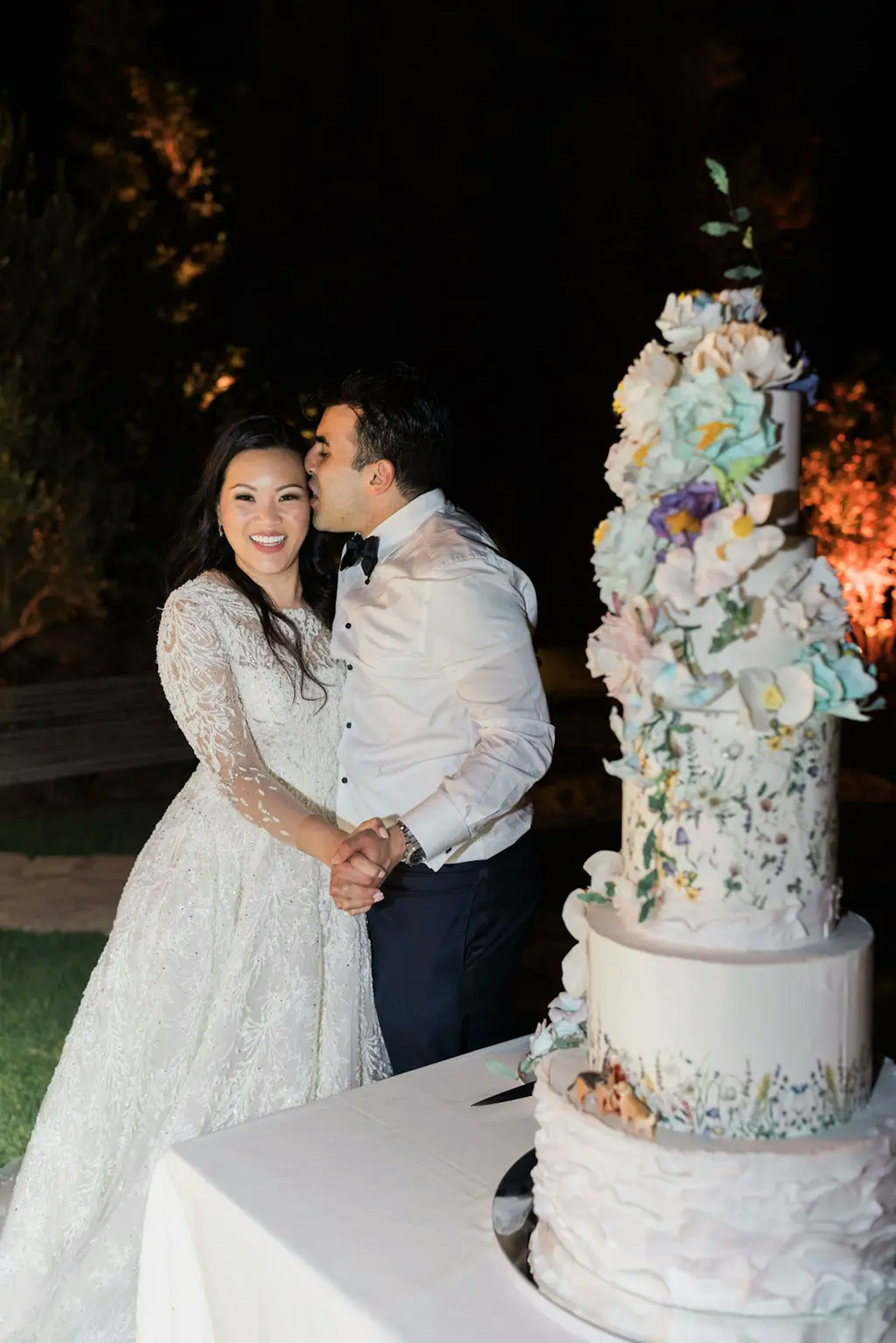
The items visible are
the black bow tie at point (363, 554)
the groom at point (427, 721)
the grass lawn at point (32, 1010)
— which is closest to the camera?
the groom at point (427, 721)

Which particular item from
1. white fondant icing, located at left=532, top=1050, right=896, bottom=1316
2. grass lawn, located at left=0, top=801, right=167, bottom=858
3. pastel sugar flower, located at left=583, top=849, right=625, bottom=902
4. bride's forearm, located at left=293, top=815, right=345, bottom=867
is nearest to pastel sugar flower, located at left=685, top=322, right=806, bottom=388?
pastel sugar flower, located at left=583, top=849, right=625, bottom=902

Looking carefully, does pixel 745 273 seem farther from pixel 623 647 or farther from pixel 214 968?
pixel 214 968

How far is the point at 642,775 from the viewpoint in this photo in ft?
4.90

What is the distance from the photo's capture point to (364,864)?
2383 mm

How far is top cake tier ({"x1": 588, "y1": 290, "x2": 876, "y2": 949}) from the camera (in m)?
1.41

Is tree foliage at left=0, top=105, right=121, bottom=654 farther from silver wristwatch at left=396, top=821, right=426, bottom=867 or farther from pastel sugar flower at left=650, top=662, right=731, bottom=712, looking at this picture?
pastel sugar flower at left=650, top=662, right=731, bottom=712

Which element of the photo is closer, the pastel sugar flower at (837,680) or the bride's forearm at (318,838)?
the pastel sugar flower at (837,680)

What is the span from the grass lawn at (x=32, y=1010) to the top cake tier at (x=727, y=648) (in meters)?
2.95

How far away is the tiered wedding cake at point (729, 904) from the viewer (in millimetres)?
1400

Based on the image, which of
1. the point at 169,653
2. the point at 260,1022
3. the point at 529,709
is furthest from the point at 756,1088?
the point at 169,653

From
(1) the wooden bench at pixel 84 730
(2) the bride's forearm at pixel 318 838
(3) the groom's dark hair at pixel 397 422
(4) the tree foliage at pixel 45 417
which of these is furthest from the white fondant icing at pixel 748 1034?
(4) the tree foliage at pixel 45 417

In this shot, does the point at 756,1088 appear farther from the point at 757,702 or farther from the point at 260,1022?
the point at 260,1022

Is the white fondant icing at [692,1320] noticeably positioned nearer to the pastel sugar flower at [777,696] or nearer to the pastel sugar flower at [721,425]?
the pastel sugar flower at [777,696]

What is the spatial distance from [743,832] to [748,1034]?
21cm
